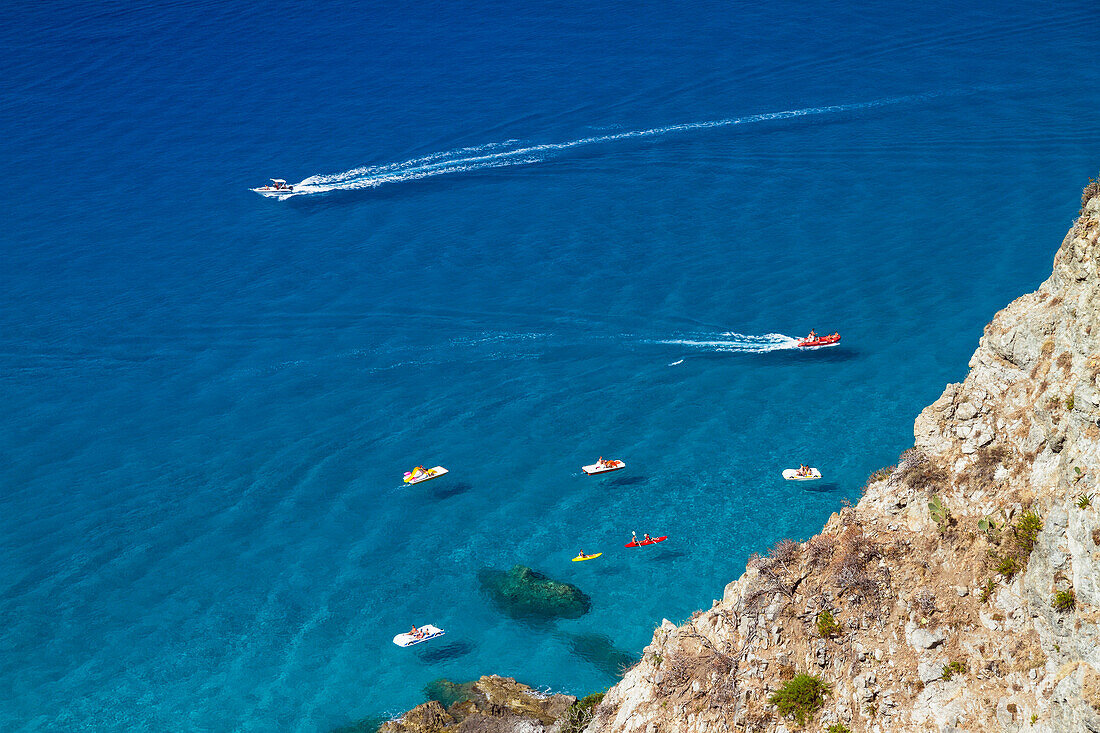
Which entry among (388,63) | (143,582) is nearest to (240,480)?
(143,582)

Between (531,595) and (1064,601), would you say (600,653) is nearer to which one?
(531,595)

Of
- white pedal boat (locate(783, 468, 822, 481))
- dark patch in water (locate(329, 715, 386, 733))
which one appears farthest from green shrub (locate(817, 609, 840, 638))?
white pedal boat (locate(783, 468, 822, 481))

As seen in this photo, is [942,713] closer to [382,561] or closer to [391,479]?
[382,561]

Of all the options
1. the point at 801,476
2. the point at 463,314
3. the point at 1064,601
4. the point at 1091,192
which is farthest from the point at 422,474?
the point at 1064,601

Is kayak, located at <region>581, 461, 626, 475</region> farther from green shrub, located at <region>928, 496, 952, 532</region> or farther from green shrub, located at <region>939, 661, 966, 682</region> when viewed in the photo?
green shrub, located at <region>939, 661, 966, 682</region>

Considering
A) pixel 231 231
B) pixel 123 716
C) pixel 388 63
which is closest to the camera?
pixel 123 716

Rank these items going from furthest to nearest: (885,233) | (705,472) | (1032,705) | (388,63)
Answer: (388,63) < (885,233) < (705,472) < (1032,705)

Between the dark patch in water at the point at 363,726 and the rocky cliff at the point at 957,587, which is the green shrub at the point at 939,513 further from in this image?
the dark patch in water at the point at 363,726
